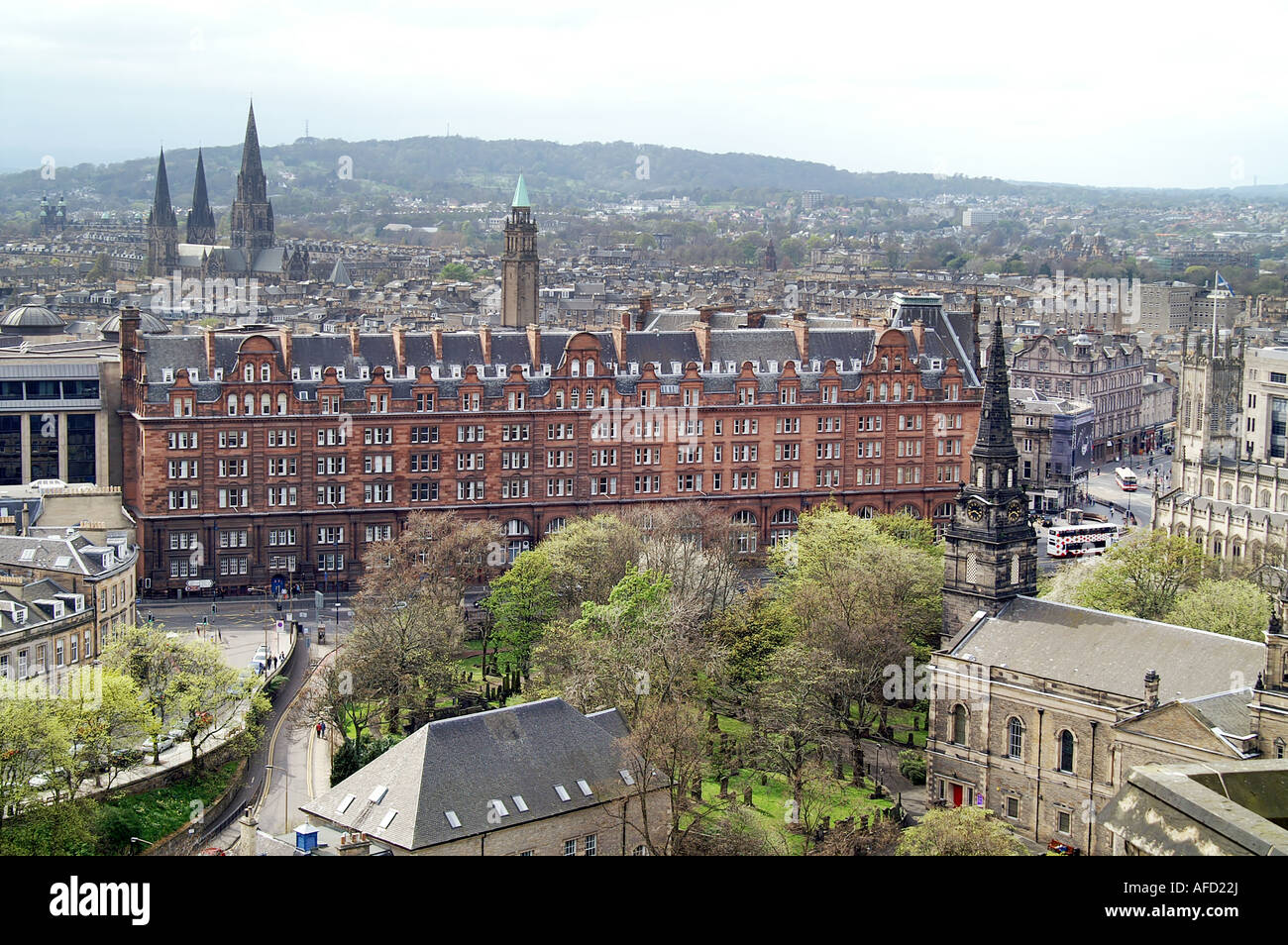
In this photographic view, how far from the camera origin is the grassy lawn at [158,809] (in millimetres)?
53656

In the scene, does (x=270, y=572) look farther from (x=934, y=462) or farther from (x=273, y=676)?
(x=934, y=462)

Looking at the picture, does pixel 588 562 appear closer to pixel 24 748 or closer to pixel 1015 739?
pixel 1015 739

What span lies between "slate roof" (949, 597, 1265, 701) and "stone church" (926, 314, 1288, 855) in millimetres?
46

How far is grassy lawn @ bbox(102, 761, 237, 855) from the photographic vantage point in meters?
53.7

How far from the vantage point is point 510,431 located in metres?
101

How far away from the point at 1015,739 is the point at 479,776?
21212mm

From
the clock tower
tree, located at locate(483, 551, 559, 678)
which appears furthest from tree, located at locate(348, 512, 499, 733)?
the clock tower

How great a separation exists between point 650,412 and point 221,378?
27100 mm

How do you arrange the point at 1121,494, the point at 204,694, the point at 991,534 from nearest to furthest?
the point at 991,534 → the point at 204,694 → the point at 1121,494

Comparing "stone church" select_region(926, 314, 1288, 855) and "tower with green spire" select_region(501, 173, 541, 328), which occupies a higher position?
"tower with green spire" select_region(501, 173, 541, 328)

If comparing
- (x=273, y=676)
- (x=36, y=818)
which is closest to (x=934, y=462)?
(x=273, y=676)

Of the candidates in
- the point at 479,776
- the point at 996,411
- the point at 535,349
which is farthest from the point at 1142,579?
the point at 535,349

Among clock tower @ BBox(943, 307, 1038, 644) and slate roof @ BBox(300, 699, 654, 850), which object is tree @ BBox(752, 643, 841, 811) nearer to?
clock tower @ BBox(943, 307, 1038, 644)
